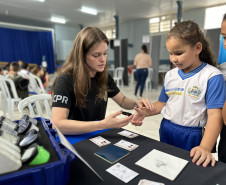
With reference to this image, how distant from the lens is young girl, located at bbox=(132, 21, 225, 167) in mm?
799

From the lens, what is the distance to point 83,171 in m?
0.60

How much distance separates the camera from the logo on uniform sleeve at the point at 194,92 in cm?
87

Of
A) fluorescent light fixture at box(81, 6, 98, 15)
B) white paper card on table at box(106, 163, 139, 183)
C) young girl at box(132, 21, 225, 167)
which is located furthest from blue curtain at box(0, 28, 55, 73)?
white paper card on table at box(106, 163, 139, 183)

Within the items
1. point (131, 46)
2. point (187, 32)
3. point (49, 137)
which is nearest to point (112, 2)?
point (131, 46)

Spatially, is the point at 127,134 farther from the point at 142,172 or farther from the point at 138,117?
the point at 142,172

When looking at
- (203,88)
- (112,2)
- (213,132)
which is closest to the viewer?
(213,132)

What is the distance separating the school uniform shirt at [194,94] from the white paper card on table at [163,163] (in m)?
0.32

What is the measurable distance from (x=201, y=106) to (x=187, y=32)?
0.39 m

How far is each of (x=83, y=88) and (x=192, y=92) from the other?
637mm

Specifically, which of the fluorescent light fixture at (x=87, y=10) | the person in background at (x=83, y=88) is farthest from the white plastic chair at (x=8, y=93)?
the fluorescent light fixture at (x=87, y=10)

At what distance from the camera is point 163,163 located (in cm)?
63

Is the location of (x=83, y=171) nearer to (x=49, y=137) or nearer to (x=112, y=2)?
(x=49, y=137)

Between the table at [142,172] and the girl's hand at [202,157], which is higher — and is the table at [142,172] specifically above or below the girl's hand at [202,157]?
below

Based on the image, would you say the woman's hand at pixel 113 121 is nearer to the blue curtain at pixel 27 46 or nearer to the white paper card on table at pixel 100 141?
the white paper card on table at pixel 100 141
